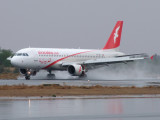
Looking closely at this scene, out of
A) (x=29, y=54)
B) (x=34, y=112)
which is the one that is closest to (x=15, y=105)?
(x=34, y=112)

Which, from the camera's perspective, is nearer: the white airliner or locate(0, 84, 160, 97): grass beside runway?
locate(0, 84, 160, 97): grass beside runway

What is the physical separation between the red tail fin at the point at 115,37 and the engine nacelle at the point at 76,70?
35.1 ft

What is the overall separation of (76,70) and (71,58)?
4.93 metres

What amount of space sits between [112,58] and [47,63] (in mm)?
11080

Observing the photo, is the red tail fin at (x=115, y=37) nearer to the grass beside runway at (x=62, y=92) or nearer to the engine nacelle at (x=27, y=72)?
the engine nacelle at (x=27, y=72)

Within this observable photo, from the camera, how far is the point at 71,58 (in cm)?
6900

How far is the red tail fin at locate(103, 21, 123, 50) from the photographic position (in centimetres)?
7562

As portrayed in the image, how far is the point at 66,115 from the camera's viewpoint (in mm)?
19781

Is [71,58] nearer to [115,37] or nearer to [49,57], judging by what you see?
[49,57]

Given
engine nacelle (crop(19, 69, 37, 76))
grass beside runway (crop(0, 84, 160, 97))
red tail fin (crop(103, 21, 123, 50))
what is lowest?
grass beside runway (crop(0, 84, 160, 97))

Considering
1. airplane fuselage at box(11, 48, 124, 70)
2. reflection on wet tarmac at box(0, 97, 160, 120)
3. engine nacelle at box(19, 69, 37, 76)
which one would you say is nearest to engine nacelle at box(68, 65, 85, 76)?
airplane fuselage at box(11, 48, 124, 70)

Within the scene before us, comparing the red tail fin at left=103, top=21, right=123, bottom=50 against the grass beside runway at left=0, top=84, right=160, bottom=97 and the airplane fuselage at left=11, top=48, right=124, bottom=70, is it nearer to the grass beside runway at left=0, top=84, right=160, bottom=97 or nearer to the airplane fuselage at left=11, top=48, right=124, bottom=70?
the airplane fuselage at left=11, top=48, right=124, bottom=70

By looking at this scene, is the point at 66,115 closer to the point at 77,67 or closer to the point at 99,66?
the point at 77,67

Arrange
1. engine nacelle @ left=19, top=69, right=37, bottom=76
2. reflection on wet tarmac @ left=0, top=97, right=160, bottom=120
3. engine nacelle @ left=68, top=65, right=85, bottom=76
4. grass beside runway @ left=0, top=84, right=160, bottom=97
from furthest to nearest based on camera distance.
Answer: engine nacelle @ left=68, top=65, right=85, bottom=76
engine nacelle @ left=19, top=69, right=37, bottom=76
grass beside runway @ left=0, top=84, right=160, bottom=97
reflection on wet tarmac @ left=0, top=97, right=160, bottom=120
